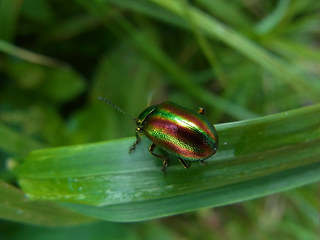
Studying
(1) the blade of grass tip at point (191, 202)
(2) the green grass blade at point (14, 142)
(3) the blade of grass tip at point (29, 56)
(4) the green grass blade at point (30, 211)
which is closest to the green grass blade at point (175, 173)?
(1) the blade of grass tip at point (191, 202)

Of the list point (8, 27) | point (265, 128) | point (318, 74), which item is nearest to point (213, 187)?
point (265, 128)

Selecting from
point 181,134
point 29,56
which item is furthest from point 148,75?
point 181,134

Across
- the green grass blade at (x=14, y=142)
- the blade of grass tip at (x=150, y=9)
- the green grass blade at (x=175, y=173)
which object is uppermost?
the blade of grass tip at (x=150, y=9)

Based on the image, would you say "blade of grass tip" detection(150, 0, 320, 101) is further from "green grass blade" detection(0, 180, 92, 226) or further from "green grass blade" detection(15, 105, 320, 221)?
"green grass blade" detection(0, 180, 92, 226)

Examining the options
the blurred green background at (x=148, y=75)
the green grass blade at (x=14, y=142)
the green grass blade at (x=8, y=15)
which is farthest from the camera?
the blurred green background at (x=148, y=75)

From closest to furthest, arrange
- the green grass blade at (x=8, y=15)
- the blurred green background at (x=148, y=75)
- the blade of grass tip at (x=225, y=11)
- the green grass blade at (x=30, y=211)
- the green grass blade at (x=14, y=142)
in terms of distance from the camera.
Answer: the green grass blade at (x=30, y=211) → the green grass blade at (x=14, y=142) → the green grass blade at (x=8, y=15) → the blurred green background at (x=148, y=75) → the blade of grass tip at (x=225, y=11)

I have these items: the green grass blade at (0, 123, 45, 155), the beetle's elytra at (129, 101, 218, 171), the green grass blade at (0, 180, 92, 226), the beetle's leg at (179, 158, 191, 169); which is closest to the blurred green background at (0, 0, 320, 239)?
the green grass blade at (0, 123, 45, 155)

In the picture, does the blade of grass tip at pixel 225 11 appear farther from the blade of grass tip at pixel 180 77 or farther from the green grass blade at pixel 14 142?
the green grass blade at pixel 14 142
